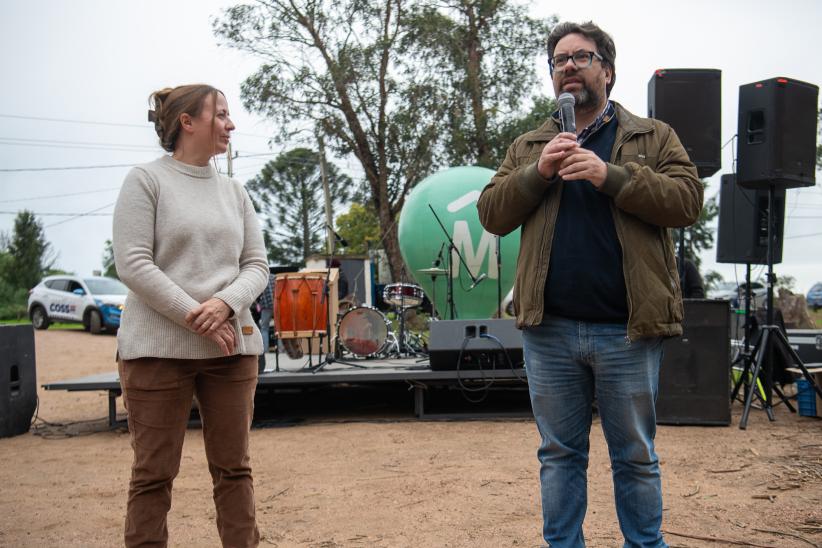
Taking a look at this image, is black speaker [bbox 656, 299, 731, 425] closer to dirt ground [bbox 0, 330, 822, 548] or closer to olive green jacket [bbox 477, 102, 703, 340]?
dirt ground [bbox 0, 330, 822, 548]

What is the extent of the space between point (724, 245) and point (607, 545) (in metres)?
6.94

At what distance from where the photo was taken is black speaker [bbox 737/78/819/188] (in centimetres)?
607

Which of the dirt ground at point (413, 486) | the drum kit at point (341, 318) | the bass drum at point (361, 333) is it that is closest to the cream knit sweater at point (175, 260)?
the dirt ground at point (413, 486)

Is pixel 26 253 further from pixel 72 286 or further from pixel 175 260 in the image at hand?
pixel 175 260

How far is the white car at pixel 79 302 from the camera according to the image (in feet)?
61.3

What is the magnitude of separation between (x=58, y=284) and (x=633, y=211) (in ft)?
66.6

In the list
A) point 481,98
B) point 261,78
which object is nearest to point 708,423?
point 481,98

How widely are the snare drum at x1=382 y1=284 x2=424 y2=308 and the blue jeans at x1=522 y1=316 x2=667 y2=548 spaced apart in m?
5.95

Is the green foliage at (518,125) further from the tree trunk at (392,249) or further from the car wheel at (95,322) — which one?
the car wheel at (95,322)

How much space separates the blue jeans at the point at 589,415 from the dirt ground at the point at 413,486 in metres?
0.91

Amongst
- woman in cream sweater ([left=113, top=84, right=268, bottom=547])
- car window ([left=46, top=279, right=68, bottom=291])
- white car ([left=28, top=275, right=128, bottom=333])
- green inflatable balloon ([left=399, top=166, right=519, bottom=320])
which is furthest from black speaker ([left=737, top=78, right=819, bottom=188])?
car window ([left=46, top=279, right=68, bottom=291])

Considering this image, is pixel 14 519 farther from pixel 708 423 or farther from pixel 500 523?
pixel 708 423

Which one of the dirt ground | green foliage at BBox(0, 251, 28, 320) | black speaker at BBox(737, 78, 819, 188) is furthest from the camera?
green foliage at BBox(0, 251, 28, 320)

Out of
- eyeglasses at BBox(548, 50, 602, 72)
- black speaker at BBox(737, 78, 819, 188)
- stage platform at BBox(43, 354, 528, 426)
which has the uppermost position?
black speaker at BBox(737, 78, 819, 188)
